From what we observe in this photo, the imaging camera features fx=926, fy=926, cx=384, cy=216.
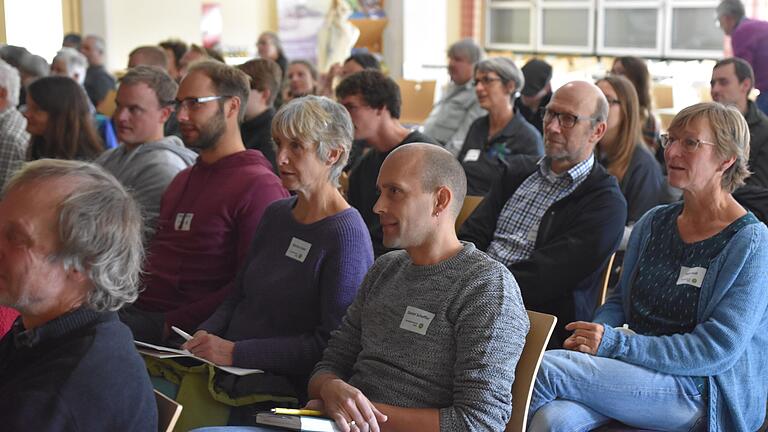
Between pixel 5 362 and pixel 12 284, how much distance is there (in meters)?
0.14

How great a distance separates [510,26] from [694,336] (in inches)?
447

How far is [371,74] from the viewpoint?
13.6 feet

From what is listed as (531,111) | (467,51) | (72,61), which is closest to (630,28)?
(467,51)

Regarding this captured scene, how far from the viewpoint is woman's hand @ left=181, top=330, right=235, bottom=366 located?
266 cm

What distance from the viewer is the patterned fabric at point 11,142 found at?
15.6 ft

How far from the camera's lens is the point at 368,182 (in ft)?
13.2

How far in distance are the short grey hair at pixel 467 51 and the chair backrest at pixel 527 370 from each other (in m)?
5.01

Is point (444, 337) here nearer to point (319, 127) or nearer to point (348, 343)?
point (348, 343)

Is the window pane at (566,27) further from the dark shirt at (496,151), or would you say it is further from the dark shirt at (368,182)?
the dark shirt at (368,182)

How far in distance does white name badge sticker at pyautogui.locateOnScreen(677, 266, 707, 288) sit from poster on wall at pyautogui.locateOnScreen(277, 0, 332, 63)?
34.5 ft

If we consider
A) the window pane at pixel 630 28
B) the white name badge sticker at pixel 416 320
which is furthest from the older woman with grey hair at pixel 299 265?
the window pane at pixel 630 28

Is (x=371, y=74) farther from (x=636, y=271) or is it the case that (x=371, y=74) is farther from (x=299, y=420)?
(x=299, y=420)

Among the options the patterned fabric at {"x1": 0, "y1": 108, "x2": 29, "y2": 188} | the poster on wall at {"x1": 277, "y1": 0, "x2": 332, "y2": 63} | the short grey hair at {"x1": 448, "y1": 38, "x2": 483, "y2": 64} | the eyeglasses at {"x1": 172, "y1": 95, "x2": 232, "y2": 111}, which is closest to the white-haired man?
the eyeglasses at {"x1": 172, "y1": 95, "x2": 232, "y2": 111}

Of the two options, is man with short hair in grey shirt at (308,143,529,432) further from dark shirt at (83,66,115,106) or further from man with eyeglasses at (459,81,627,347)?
dark shirt at (83,66,115,106)
